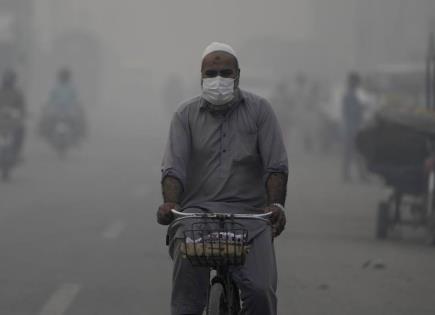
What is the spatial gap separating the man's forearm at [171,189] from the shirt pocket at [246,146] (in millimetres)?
306

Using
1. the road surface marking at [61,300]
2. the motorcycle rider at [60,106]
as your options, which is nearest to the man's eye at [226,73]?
the road surface marking at [61,300]

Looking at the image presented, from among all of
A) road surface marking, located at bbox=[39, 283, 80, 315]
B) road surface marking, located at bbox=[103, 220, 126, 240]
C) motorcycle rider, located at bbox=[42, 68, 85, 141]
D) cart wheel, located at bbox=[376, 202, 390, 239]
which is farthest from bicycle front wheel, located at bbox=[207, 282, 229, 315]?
motorcycle rider, located at bbox=[42, 68, 85, 141]

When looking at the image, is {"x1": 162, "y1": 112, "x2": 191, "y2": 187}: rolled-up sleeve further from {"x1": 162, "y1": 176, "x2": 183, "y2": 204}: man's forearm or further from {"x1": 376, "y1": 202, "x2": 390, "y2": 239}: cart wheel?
{"x1": 376, "y1": 202, "x2": 390, "y2": 239}: cart wheel

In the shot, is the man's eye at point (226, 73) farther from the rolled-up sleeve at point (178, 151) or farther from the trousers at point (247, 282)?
the trousers at point (247, 282)

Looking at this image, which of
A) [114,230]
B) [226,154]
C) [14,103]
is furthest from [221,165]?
[14,103]

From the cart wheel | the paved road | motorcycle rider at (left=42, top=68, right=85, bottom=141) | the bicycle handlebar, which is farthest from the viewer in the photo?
motorcycle rider at (left=42, top=68, right=85, bottom=141)

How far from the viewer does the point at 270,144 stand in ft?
18.8

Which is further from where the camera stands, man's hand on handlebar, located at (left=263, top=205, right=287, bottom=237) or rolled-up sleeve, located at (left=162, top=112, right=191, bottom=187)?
rolled-up sleeve, located at (left=162, top=112, right=191, bottom=187)

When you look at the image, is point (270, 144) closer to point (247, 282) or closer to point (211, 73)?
point (211, 73)

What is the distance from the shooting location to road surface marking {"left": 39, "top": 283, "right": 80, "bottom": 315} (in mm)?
8016

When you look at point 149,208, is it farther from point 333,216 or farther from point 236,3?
point 236,3

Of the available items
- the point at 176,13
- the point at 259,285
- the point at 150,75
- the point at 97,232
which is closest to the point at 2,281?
the point at 97,232

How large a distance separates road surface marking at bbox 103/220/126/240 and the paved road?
13 mm

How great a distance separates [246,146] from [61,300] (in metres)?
3.10
